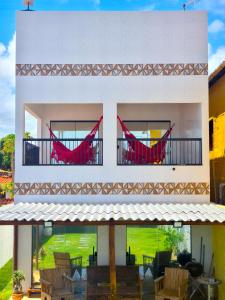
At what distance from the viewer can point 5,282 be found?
15.9 metres

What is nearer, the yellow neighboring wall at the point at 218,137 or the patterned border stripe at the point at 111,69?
the patterned border stripe at the point at 111,69

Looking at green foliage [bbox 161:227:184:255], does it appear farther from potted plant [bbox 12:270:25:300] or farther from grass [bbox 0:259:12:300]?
grass [bbox 0:259:12:300]

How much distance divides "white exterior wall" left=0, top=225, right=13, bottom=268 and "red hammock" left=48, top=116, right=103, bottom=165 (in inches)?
234

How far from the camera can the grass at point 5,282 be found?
1443 cm

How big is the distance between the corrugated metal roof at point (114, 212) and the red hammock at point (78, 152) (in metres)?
1.77

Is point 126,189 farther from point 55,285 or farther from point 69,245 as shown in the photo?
point 55,285

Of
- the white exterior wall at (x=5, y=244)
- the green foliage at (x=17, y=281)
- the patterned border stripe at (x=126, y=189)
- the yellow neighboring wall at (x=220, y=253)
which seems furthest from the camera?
the white exterior wall at (x=5, y=244)

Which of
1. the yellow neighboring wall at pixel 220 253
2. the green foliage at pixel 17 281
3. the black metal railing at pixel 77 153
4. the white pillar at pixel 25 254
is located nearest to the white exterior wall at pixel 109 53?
the black metal railing at pixel 77 153

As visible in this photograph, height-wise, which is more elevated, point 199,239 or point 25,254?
point 199,239

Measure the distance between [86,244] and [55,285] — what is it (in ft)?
6.19

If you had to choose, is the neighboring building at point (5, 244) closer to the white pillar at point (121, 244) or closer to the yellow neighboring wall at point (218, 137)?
the white pillar at point (121, 244)

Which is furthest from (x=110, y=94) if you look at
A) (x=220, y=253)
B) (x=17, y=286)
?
(x=17, y=286)

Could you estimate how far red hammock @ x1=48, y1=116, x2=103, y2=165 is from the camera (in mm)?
14336

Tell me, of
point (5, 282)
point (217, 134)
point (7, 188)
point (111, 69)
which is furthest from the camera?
point (7, 188)
